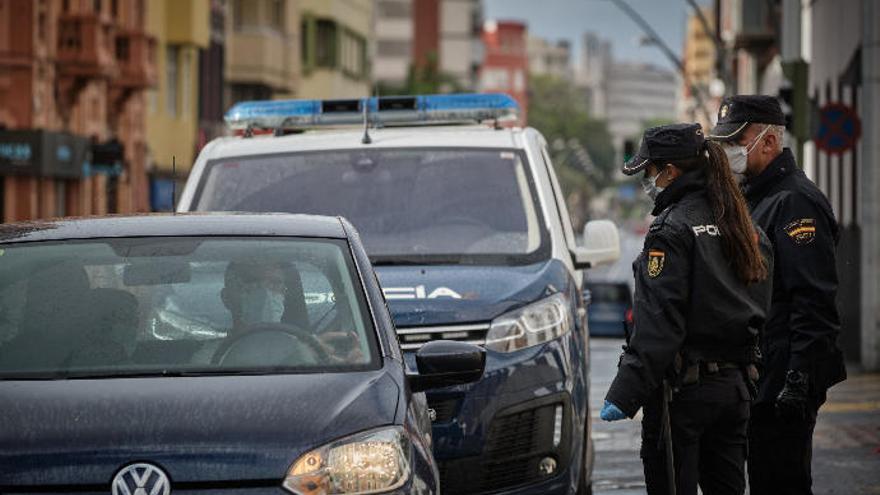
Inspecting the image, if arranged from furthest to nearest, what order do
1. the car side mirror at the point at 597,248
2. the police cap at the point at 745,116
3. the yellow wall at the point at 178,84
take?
1. the yellow wall at the point at 178,84
2. the car side mirror at the point at 597,248
3. the police cap at the point at 745,116

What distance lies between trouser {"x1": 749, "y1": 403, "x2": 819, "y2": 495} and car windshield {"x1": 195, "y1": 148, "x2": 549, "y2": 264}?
2472 millimetres

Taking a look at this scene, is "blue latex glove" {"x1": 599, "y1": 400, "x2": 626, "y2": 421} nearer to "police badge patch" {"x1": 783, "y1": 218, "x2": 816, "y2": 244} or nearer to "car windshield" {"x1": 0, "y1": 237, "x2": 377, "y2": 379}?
"car windshield" {"x1": 0, "y1": 237, "x2": 377, "y2": 379}

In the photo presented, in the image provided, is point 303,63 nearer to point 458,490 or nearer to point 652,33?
point 652,33

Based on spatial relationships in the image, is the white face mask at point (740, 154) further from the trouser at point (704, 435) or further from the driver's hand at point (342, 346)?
the driver's hand at point (342, 346)

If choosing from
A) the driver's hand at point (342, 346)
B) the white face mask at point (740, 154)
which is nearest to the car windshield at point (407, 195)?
the white face mask at point (740, 154)

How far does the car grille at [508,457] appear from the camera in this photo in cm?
974

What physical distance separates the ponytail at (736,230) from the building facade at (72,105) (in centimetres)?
3344

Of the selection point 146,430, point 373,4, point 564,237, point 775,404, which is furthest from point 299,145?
point 373,4

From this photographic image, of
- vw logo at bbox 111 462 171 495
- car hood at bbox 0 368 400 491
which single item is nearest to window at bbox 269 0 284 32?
car hood at bbox 0 368 400 491

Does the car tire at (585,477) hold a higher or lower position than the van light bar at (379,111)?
lower

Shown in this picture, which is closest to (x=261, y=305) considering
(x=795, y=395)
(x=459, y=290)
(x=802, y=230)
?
(x=795, y=395)

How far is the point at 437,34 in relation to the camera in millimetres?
151875

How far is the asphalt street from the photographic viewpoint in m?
12.7

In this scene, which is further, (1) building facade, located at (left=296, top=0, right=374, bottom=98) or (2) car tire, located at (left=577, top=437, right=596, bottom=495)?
(1) building facade, located at (left=296, top=0, right=374, bottom=98)
